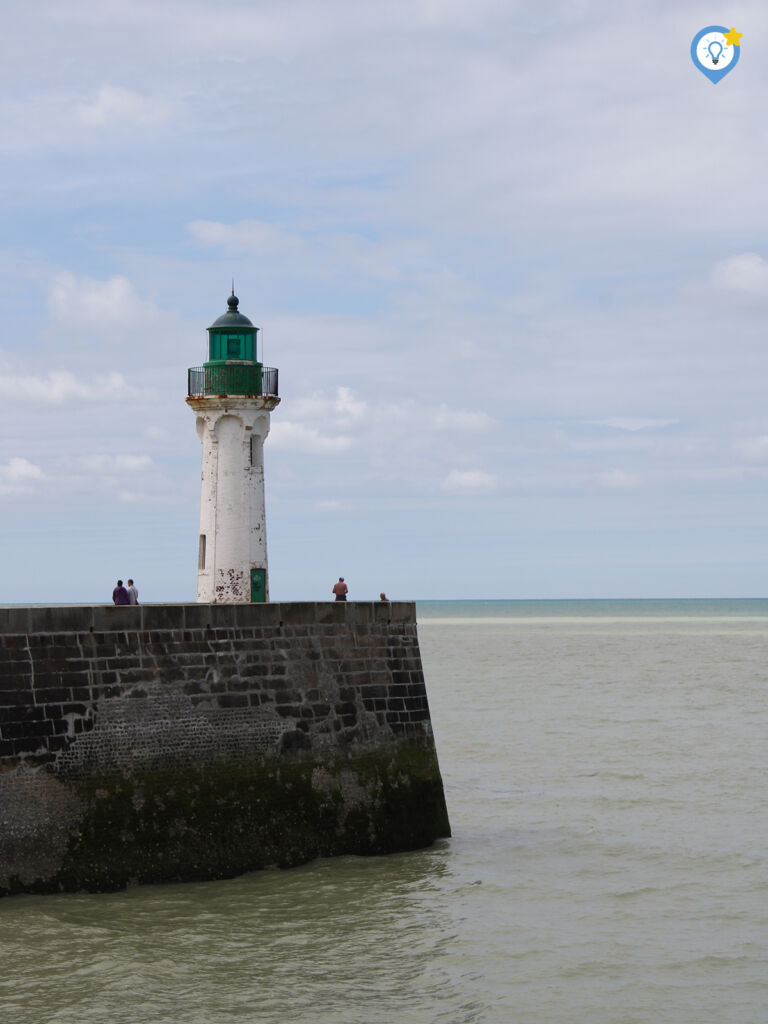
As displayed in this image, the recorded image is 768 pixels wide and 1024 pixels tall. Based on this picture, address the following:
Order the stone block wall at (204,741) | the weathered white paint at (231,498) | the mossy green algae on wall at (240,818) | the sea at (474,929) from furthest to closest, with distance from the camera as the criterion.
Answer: the weathered white paint at (231,498) < the mossy green algae on wall at (240,818) < the stone block wall at (204,741) < the sea at (474,929)

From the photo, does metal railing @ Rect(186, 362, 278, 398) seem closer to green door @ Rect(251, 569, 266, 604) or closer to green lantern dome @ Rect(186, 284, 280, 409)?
green lantern dome @ Rect(186, 284, 280, 409)

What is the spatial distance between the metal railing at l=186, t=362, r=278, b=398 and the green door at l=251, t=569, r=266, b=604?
103 inches

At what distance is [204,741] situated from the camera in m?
14.3

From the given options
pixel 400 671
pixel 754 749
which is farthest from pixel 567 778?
pixel 400 671

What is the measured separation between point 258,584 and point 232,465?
1.78 meters

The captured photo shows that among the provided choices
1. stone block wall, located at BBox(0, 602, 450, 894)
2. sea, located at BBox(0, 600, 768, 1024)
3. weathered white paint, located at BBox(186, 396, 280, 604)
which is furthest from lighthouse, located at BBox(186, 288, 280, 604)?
sea, located at BBox(0, 600, 768, 1024)

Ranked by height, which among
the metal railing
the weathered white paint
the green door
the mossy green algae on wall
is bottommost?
the mossy green algae on wall

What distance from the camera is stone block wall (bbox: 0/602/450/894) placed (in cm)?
1327

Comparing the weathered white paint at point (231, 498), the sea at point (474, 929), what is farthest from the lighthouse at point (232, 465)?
the sea at point (474, 929)

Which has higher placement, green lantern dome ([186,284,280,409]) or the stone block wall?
green lantern dome ([186,284,280,409])

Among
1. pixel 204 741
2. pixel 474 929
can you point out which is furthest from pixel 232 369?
pixel 474 929

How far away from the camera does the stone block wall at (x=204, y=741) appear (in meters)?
13.3

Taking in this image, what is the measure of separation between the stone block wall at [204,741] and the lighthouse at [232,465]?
162 inches

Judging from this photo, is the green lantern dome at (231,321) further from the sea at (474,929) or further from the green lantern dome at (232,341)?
the sea at (474,929)
